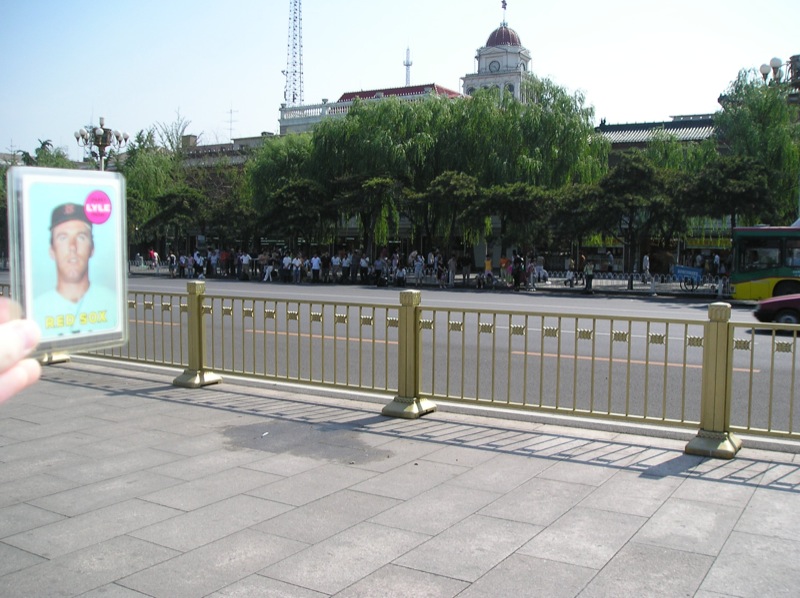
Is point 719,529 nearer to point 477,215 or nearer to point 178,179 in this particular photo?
point 477,215

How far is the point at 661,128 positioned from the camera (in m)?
45.1

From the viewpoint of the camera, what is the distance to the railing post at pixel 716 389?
6.31 metres

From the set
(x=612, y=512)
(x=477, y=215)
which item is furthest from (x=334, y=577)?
(x=477, y=215)

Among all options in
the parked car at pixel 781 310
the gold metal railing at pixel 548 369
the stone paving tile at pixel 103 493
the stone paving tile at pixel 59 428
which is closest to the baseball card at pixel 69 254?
the stone paving tile at pixel 103 493

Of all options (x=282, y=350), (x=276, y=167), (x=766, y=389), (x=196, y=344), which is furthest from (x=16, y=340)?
(x=276, y=167)

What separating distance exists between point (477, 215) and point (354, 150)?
867 cm

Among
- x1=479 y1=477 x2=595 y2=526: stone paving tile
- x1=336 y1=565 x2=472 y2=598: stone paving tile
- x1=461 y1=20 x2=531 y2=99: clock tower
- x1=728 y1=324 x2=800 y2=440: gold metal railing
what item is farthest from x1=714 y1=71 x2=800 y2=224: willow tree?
x1=461 y1=20 x2=531 y2=99: clock tower

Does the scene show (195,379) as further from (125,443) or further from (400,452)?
(400,452)

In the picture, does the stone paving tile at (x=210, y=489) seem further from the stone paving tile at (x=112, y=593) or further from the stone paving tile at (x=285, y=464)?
the stone paving tile at (x=112, y=593)

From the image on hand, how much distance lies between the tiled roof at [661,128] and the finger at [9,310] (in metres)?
46.2

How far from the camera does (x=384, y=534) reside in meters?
4.65

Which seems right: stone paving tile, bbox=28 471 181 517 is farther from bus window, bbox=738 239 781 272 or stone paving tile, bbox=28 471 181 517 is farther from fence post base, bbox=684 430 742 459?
bus window, bbox=738 239 781 272

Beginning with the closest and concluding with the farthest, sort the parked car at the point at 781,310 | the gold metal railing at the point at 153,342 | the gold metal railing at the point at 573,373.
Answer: the gold metal railing at the point at 573,373 → the gold metal railing at the point at 153,342 → the parked car at the point at 781,310

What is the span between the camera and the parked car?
49.7 feet
